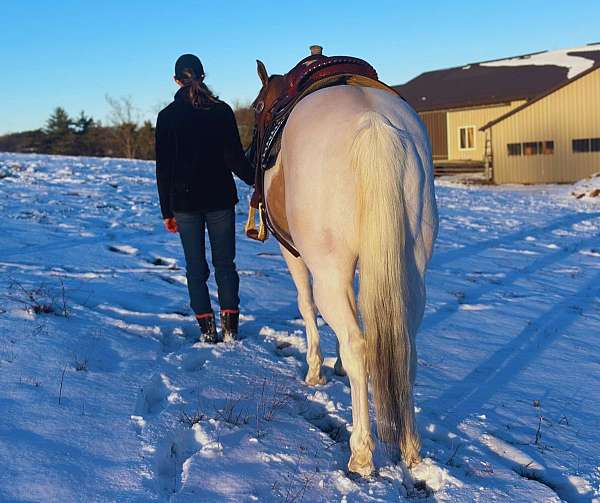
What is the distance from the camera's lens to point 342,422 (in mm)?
3035

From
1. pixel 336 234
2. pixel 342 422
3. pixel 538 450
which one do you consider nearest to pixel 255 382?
pixel 342 422

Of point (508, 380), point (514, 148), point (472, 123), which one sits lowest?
point (508, 380)

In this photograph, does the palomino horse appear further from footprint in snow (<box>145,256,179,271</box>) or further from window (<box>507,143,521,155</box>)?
window (<box>507,143,521,155</box>)

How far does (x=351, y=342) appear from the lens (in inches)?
104

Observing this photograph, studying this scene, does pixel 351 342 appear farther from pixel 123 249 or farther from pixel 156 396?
pixel 123 249

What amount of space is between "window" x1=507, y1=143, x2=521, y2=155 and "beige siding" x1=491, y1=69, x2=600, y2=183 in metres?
0.17

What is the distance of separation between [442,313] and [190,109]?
111 inches

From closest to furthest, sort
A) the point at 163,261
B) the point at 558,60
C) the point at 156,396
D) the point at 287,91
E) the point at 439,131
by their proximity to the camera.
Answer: the point at 156,396 → the point at 287,91 → the point at 163,261 → the point at 439,131 → the point at 558,60

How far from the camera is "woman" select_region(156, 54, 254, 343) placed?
4.16 metres

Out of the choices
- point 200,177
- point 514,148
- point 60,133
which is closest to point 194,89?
point 200,177

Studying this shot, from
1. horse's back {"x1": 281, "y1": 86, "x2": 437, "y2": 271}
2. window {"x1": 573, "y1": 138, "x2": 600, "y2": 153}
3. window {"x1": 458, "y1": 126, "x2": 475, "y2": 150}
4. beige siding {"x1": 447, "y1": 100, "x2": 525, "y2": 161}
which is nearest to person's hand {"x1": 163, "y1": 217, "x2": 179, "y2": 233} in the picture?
horse's back {"x1": 281, "y1": 86, "x2": 437, "y2": 271}

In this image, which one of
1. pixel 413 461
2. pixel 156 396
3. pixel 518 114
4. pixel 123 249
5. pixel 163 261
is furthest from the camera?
pixel 518 114

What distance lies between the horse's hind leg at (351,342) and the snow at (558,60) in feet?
120

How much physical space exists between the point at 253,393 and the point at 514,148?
26.8 metres
